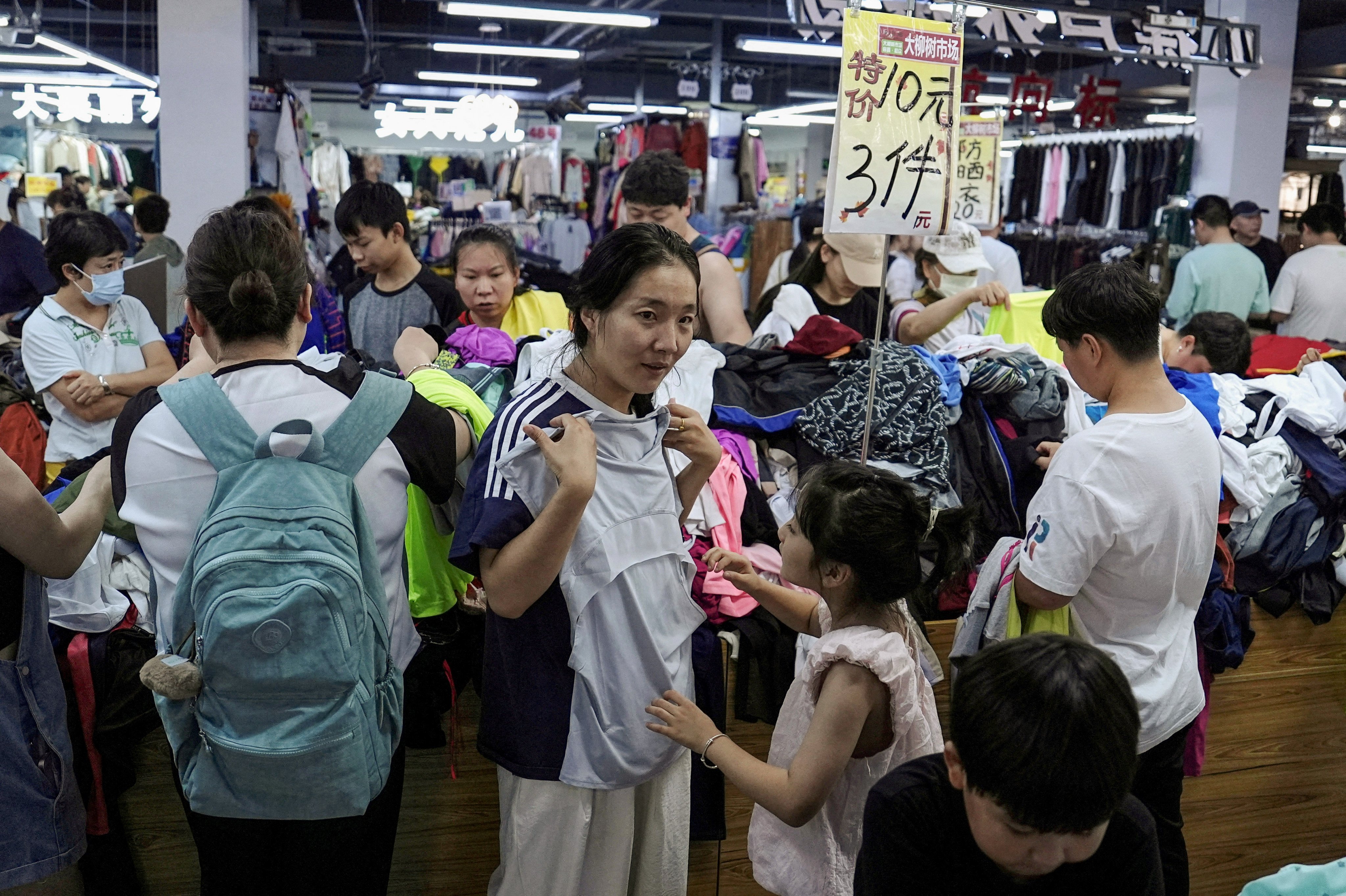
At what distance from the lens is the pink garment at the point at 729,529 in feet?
8.73

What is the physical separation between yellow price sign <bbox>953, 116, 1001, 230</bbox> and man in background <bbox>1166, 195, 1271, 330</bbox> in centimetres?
212

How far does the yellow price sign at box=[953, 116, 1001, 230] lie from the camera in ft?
17.7

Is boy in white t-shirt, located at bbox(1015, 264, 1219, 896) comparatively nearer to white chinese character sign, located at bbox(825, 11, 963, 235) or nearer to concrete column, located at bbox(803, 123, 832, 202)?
white chinese character sign, located at bbox(825, 11, 963, 235)

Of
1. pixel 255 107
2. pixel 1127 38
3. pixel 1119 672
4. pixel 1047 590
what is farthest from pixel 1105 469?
pixel 255 107

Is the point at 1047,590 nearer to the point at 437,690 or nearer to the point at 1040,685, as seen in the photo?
the point at 1040,685

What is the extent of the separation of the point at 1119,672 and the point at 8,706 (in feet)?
5.76

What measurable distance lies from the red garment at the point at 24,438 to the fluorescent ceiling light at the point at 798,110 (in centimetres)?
1093

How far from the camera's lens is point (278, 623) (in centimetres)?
156

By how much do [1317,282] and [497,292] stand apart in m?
5.40

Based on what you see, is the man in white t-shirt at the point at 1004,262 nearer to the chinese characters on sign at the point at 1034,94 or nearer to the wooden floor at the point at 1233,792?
the wooden floor at the point at 1233,792

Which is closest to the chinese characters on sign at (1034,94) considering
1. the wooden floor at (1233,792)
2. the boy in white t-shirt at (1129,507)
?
the wooden floor at (1233,792)

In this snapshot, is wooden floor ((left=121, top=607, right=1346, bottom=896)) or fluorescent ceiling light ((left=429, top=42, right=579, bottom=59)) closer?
wooden floor ((left=121, top=607, right=1346, bottom=896))

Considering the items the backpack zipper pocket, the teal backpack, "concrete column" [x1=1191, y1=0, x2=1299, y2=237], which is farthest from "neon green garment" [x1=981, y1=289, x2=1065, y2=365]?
"concrete column" [x1=1191, y1=0, x2=1299, y2=237]

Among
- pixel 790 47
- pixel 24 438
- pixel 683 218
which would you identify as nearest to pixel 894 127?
pixel 683 218
